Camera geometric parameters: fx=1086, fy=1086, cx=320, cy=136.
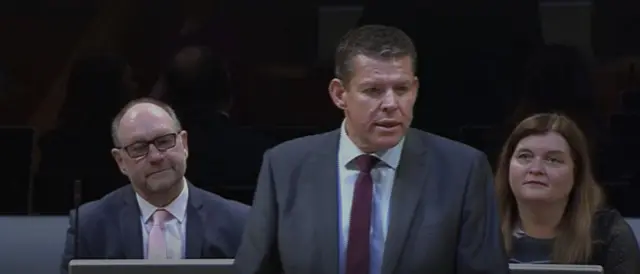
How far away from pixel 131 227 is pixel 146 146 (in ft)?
0.68

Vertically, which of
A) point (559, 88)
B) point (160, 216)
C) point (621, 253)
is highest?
point (559, 88)

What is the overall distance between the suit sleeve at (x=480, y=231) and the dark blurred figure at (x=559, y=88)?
158cm

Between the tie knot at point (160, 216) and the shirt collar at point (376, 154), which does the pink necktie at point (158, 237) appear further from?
the shirt collar at point (376, 154)

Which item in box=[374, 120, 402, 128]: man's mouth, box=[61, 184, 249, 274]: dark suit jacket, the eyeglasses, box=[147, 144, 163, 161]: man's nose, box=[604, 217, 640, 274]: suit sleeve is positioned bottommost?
box=[604, 217, 640, 274]: suit sleeve

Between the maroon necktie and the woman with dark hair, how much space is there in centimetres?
101

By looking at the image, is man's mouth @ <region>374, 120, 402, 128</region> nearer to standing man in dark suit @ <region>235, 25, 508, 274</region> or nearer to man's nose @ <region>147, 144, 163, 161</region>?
standing man in dark suit @ <region>235, 25, 508, 274</region>

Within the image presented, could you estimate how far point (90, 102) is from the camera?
11.5 feet

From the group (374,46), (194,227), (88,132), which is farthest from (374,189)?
(88,132)

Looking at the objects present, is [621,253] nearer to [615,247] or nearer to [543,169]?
[615,247]

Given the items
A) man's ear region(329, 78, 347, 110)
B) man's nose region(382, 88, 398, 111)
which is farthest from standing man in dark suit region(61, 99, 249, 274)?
man's nose region(382, 88, 398, 111)

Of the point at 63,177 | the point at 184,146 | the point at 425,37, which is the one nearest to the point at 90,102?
the point at 63,177

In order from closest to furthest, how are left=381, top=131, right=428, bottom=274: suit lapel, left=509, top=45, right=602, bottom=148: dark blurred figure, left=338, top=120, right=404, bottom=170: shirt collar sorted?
left=381, top=131, right=428, bottom=274: suit lapel
left=338, top=120, right=404, bottom=170: shirt collar
left=509, top=45, right=602, bottom=148: dark blurred figure

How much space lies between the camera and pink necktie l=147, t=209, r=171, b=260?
2.66 metres

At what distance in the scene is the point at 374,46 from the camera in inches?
72.4
